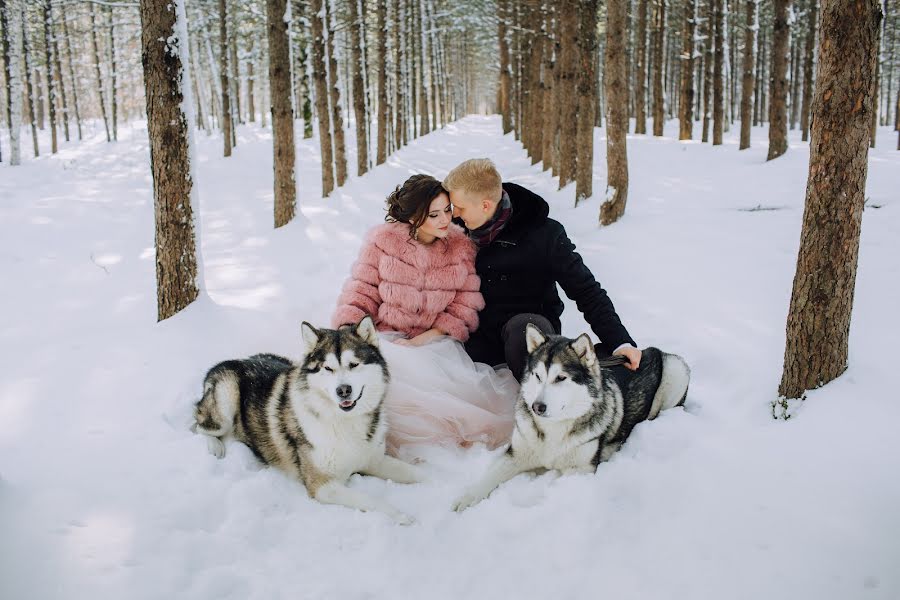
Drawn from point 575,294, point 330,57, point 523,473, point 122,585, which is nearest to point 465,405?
point 523,473

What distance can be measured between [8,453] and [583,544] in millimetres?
3389

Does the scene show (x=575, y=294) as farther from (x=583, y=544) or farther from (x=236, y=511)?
(x=236, y=511)

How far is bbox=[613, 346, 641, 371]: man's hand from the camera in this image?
3791 mm

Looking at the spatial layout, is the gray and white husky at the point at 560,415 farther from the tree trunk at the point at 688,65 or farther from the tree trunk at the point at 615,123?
the tree trunk at the point at 688,65

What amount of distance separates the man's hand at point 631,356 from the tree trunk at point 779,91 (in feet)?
42.9

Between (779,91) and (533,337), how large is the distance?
14631mm

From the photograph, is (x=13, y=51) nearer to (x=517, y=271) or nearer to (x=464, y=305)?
(x=464, y=305)

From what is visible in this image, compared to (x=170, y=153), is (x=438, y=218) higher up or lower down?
lower down

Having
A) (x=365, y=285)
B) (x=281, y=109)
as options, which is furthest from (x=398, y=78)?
(x=365, y=285)

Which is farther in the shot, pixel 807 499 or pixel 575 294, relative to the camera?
pixel 575 294

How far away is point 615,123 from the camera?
980 centimetres

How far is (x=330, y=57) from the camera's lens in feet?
53.2

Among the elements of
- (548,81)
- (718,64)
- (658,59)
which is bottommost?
(548,81)

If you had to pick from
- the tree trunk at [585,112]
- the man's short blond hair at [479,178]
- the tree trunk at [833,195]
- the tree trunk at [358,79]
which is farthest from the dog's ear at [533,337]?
the tree trunk at [358,79]
